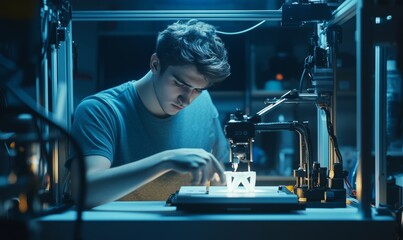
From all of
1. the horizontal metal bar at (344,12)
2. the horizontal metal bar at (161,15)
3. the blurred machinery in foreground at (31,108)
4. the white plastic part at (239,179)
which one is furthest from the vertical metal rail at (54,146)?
the horizontal metal bar at (344,12)

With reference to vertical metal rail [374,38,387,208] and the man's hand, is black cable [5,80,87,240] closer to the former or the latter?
the man's hand

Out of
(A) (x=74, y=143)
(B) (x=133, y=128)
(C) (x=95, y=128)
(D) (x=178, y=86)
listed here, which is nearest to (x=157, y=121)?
(B) (x=133, y=128)

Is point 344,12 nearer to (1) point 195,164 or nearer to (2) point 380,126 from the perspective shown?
(2) point 380,126

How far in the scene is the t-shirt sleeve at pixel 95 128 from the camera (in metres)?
1.63

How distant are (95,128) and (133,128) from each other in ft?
0.92

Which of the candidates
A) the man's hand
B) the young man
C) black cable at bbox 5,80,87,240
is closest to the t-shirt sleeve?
the young man

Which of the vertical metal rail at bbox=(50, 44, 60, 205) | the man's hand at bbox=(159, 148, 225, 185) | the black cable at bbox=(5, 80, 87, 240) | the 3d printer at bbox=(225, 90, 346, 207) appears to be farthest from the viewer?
the vertical metal rail at bbox=(50, 44, 60, 205)

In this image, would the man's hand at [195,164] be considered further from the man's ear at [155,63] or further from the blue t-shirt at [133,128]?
the man's ear at [155,63]

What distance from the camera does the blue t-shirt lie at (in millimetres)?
1689

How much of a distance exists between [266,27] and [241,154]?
109 inches

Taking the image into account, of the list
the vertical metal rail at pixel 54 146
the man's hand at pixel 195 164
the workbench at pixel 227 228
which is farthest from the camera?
the vertical metal rail at pixel 54 146

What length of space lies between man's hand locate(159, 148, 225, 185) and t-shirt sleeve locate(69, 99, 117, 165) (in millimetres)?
333

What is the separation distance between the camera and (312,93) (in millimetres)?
1677

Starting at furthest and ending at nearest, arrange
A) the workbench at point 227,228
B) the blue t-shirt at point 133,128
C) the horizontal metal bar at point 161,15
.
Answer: the horizontal metal bar at point 161,15
the blue t-shirt at point 133,128
the workbench at point 227,228
